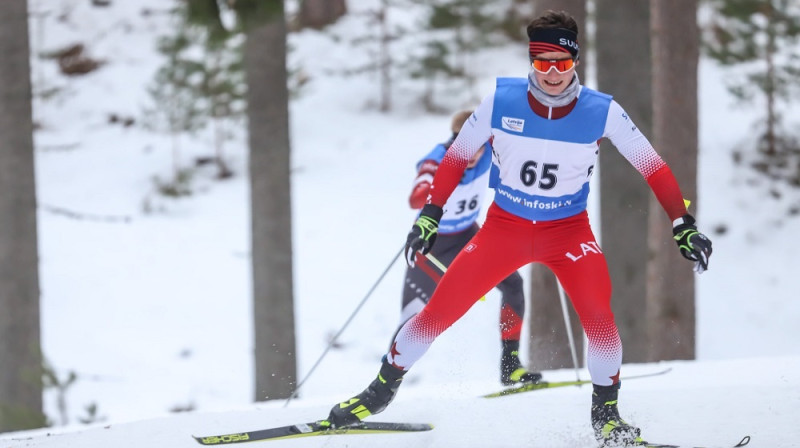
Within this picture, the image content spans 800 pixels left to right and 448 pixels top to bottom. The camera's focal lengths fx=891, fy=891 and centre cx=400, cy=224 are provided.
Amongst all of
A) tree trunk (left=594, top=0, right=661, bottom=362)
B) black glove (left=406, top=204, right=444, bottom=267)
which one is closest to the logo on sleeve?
black glove (left=406, top=204, right=444, bottom=267)

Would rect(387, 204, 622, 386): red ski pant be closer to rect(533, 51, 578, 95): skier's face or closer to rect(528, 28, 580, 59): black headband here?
rect(533, 51, 578, 95): skier's face

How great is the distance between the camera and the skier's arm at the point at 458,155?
4.42 m

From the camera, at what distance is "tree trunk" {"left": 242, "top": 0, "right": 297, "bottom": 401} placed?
784cm

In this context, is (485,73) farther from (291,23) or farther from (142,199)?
(142,199)

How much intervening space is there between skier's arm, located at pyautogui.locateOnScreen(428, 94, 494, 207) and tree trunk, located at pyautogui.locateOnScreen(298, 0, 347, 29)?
2012 cm

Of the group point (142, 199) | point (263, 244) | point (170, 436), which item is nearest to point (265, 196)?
point (263, 244)

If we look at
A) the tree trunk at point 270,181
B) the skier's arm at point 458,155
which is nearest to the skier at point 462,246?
the skier's arm at point 458,155

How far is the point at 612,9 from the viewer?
7.66m

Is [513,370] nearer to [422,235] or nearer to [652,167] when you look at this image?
[422,235]

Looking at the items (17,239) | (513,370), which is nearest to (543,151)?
(513,370)

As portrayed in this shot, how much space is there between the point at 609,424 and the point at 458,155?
153 centimetres

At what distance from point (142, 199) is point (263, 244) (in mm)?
11399

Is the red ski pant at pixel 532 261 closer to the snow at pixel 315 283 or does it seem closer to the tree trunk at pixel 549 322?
the snow at pixel 315 283

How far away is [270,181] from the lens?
786 cm
